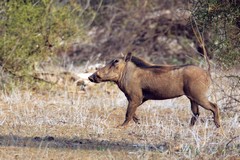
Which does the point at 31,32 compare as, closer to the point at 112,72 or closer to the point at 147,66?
the point at 112,72

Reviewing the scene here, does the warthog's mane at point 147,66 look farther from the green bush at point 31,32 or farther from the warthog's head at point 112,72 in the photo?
the green bush at point 31,32

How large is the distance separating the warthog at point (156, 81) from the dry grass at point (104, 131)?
0.69ft

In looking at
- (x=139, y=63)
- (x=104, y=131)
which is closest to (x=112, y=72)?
(x=139, y=63)

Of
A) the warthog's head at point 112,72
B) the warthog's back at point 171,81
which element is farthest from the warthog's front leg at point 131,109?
the warthog's head at point 112,72

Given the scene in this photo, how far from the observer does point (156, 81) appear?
964 cm

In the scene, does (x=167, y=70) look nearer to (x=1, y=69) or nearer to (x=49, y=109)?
(x=49, y=109)

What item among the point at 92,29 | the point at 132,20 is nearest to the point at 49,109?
the point at 132,20

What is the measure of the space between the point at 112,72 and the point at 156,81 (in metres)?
0.65

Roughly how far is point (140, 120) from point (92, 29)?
1069 centimetres

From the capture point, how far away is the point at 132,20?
19031mm

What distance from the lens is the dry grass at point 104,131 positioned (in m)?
7.14

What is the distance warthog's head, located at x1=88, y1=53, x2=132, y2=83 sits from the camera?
983cm

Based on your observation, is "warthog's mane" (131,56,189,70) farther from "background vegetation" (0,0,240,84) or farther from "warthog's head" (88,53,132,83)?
"background vegetation" (0,0,240,84)

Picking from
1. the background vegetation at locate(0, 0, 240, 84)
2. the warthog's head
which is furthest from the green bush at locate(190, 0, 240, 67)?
the warthog's head
